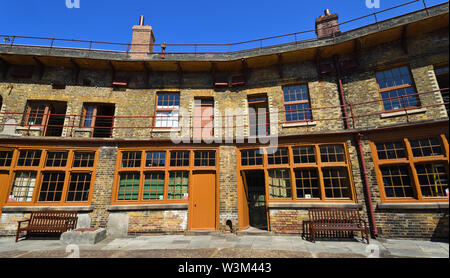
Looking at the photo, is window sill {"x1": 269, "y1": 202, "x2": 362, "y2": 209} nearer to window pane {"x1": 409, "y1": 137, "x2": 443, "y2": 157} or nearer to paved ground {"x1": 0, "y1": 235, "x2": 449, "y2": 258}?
paved ground {"x1": 0, "y1": 235, "x2": 449, "y2": 258}

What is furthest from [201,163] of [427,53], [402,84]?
[427,53]

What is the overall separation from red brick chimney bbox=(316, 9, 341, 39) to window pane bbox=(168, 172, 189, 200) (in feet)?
30.3

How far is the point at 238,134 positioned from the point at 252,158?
125cm

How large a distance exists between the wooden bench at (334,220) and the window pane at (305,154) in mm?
1969

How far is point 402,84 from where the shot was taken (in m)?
7.94

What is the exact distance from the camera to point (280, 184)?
8.45 meters

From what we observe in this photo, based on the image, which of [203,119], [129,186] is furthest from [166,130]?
[129,186]

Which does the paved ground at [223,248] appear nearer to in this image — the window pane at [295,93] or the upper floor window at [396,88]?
the upper floor window at [396,88]

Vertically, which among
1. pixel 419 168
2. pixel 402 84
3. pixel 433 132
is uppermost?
pixel 402 84

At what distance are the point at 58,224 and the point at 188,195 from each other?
4.99 metres

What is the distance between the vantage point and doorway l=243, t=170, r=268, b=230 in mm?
10195

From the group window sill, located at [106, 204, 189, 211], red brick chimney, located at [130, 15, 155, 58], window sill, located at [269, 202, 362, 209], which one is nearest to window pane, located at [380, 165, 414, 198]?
window sill, located at [269, 202, 362, 209]
